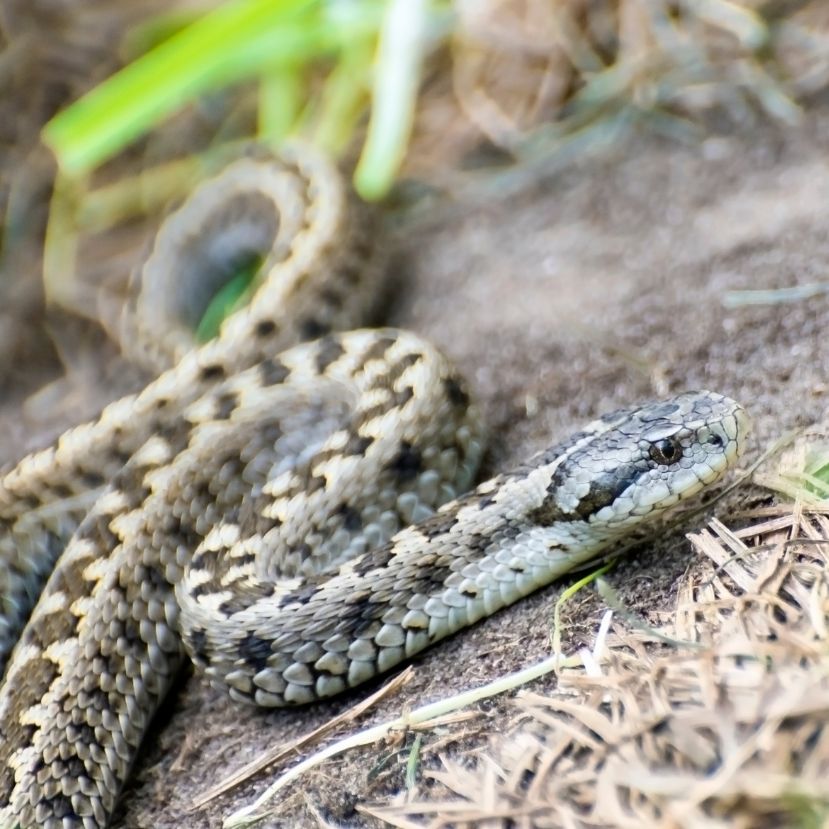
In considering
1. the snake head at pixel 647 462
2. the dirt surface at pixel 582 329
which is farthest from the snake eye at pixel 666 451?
the dirt surface at pixel 582 329

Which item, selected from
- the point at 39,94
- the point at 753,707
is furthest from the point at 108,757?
the point at 39,94

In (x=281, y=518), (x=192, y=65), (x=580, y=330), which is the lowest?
(x=580, y=330)

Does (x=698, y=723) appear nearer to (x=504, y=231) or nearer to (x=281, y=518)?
(x=281, y=518)

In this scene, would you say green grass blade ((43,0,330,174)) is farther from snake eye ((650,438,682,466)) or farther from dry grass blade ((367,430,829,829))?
dry grass blade ((367,430,829,829))

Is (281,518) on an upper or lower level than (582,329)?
upper

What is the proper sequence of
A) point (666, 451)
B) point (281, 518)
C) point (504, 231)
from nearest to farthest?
point (666, 451)
point (281, 518)
point (504, 231)

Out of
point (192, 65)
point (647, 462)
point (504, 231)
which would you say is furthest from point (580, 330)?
point (192, 65)

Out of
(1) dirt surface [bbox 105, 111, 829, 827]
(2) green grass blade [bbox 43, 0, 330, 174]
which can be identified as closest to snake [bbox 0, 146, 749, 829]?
(1) dirt surface [bbox 105, 111, 829, 827]
